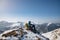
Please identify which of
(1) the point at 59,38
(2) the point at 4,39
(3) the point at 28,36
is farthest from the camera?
(1) the point at 59,38

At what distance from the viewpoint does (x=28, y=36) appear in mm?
23734

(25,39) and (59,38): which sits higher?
(25,39)

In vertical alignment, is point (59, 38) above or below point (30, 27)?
below

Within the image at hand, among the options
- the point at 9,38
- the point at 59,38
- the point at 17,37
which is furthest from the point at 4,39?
the point at 59,38

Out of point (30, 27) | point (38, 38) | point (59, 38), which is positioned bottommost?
point (59, 38)

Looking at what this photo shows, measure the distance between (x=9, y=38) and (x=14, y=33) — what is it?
211 centimetres

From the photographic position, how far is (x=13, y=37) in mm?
22625

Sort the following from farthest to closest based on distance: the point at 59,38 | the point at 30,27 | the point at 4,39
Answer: the point at 59,38 → the point at 30,27 → the point at 4,39

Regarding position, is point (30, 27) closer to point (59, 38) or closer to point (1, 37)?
point (1, 37)

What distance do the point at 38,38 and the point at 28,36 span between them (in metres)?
2.08

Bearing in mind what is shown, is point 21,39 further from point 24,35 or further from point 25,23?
point 25,23

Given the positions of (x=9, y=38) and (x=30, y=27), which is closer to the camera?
(x=9, y=38)

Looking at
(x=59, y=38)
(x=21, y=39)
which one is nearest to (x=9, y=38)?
(x=21, y=39)

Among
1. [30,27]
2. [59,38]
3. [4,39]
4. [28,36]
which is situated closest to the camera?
[4,39]
